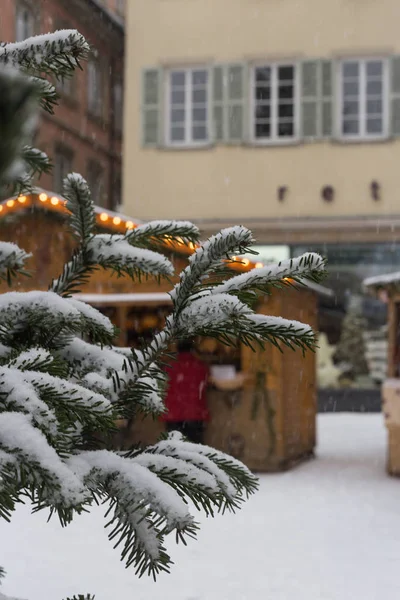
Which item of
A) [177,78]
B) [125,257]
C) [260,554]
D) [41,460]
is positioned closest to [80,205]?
[125,257]

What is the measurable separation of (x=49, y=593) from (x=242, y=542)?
1.96 meters

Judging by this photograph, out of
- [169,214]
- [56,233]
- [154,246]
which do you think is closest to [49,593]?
[154,246]

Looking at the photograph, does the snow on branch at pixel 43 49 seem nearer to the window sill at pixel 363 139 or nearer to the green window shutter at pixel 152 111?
the window sill at pixel 363 139

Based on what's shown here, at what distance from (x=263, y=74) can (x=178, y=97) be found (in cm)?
173

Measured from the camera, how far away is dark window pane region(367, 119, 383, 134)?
1733 cm

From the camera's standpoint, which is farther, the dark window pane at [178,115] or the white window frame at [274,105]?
the dark window pane at [178,115]

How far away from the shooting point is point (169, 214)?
695 inches

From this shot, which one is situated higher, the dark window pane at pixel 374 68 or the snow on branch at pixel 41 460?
the dark window pane at pixel 374 68

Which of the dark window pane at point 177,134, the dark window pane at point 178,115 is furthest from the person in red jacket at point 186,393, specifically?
the dark window pane at point 178,115

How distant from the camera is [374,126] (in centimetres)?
1736

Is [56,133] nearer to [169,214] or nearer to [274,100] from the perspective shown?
[169,214]

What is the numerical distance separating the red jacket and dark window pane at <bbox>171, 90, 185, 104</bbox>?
9333 mm

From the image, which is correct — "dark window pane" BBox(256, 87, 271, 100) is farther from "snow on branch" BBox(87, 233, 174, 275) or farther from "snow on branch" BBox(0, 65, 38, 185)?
"snow on branch" BBox(0, 65, 38, 185)

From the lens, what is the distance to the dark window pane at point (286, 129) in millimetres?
17562
